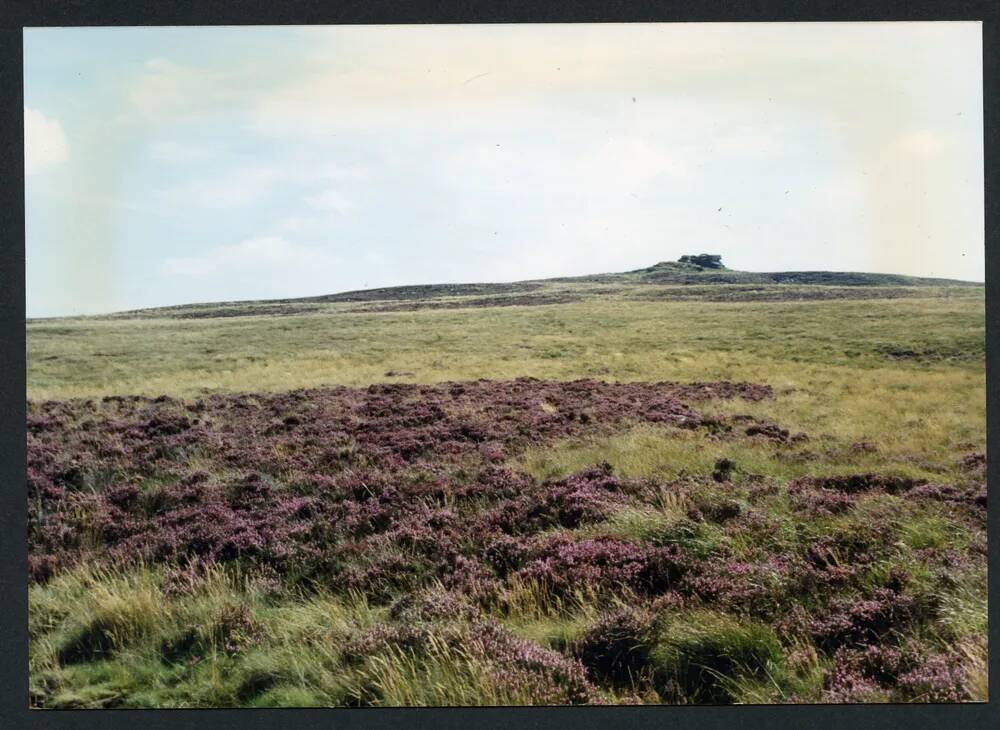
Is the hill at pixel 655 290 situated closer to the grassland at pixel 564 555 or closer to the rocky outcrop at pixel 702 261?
the rocky outcrop at pixel 702 261

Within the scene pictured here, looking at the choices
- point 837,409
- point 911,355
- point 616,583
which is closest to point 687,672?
point 616,583

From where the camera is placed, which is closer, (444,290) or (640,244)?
(640,244)

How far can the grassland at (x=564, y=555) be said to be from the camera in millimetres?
5090

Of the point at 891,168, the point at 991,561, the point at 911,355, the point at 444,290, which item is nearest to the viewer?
the point at 991,561

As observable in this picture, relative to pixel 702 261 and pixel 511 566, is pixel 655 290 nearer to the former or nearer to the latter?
pixel 702 261

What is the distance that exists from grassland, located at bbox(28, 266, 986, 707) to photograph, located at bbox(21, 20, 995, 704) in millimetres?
34

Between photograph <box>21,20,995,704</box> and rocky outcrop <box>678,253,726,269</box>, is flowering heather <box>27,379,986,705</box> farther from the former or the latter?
rocky outcrop <box>678,253,726,269</box>

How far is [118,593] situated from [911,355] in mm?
11524

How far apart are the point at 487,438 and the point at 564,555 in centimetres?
280

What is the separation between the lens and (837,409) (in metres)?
9.61

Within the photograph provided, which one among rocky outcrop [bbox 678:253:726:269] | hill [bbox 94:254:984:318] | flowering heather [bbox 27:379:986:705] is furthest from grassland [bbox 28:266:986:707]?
rocky outcrop [bbox 678:253:726:269]

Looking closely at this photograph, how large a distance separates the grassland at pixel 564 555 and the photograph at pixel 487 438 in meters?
0.03

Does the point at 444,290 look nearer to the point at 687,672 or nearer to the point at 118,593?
the point at 118,593

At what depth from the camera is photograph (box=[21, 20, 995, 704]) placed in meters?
5.20
